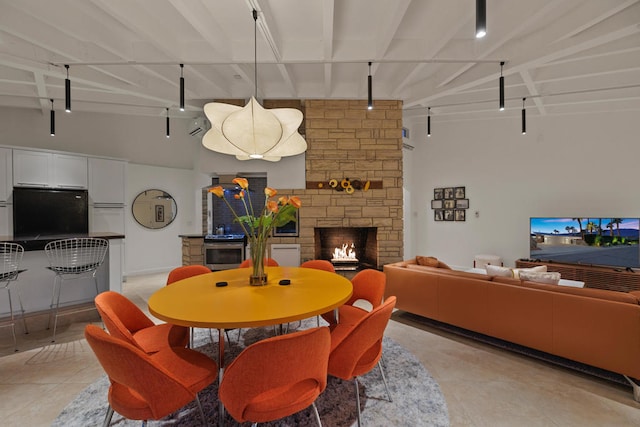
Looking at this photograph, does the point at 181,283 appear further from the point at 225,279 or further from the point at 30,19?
the point at 30,19

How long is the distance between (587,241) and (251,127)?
19.1 ft

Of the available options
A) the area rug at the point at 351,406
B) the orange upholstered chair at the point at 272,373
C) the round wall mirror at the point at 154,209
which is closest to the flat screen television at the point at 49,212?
the round wall mirror at the point at 154,209

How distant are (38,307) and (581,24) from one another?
6626 mm

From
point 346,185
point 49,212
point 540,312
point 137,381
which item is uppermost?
point 346,185

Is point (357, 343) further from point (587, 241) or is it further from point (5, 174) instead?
A: point (5, 174)

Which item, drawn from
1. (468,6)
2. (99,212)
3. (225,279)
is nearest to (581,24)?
(468,6)

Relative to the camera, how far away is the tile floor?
1.78 m

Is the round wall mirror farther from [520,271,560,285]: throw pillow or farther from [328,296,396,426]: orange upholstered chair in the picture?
[520,271,560,285]: throw pillow

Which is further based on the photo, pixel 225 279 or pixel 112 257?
pixel 112 257

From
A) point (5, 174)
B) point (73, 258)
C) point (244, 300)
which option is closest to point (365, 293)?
point (244, 300)

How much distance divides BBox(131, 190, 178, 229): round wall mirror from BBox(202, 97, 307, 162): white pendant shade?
4.58 meters

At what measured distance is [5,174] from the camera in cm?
413

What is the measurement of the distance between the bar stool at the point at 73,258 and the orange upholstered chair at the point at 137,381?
246 cm

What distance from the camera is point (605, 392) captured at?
2006 mm
